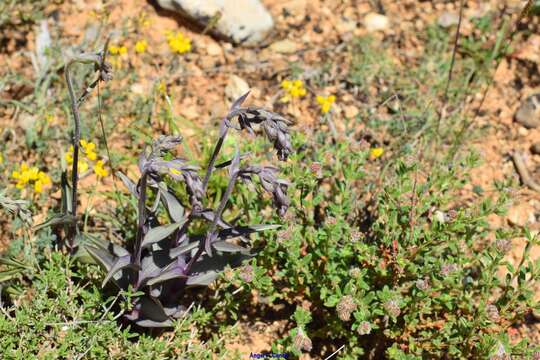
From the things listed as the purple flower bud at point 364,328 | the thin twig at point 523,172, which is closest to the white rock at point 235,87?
the thin twig at point 523,172

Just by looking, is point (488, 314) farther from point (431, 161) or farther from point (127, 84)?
point (127, 84)

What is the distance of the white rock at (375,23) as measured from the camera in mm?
5625

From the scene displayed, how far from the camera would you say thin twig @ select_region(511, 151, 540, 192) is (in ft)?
15.4

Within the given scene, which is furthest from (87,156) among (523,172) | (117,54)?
(523,172)

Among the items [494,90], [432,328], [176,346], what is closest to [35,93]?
[176,346]

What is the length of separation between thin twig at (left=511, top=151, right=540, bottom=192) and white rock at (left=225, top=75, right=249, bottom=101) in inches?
85.6

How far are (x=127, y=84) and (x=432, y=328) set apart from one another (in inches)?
116

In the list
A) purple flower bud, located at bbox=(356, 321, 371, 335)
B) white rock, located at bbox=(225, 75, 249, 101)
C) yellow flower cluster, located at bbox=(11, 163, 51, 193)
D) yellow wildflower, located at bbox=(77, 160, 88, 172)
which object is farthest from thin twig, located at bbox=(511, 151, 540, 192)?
yellow flower cluster, located at bbox=(11, 163, 51, 193)

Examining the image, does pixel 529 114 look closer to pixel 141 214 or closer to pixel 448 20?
pixel 448 20

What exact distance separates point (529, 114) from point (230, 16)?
2.61m

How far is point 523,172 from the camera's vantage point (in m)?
4.76

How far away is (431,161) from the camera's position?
466 cm

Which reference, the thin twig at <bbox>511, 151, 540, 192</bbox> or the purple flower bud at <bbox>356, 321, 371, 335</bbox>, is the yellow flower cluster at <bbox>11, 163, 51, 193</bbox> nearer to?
the purple flower bud at <bbox>356, 321, 371, 335</bbox>

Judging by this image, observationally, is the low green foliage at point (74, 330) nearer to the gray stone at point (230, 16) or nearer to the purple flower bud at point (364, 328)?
the purple flower bud at point (364, 328)
